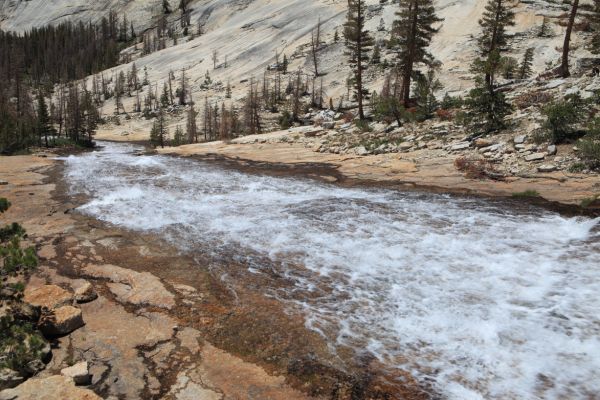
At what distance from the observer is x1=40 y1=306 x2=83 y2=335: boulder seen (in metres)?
6.05

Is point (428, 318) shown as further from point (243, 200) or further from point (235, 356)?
point (243, 200)

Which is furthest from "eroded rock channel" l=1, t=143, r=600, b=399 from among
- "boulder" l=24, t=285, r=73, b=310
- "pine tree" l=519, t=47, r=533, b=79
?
"pine tree" l=519, t=47, r=533, b=79

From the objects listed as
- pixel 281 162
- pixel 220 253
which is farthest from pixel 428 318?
pixel 281 162

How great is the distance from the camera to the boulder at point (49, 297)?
672cm

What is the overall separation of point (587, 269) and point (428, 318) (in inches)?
155

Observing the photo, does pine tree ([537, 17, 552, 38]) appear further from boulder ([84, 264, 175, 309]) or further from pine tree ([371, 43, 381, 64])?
boulder ([84, 264, 175, 309])

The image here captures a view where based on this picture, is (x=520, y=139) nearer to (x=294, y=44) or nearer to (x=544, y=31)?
(x=544, y=31)

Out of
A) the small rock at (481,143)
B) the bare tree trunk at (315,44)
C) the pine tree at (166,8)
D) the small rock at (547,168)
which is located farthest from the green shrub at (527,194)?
the pine tree at (166,8)

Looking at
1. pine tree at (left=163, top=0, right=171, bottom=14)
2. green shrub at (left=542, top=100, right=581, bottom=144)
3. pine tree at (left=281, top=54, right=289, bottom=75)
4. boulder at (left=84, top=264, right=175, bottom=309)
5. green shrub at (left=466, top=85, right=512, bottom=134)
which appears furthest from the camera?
pine tree at (left=163, top=0, right=171, bottom=14)

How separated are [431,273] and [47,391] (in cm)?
674

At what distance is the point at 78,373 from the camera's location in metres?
5.07

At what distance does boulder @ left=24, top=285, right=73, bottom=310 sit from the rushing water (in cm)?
325

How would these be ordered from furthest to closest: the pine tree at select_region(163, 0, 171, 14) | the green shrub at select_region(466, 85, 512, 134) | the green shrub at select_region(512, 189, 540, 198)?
the pine tree at select_region(163, 0, 171, 14), the green shrub at select_region(466, 85, 512, 134), the green shrub at select_region(512, 189, 540, 198)

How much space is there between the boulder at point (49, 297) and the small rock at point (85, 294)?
128 millimetres
